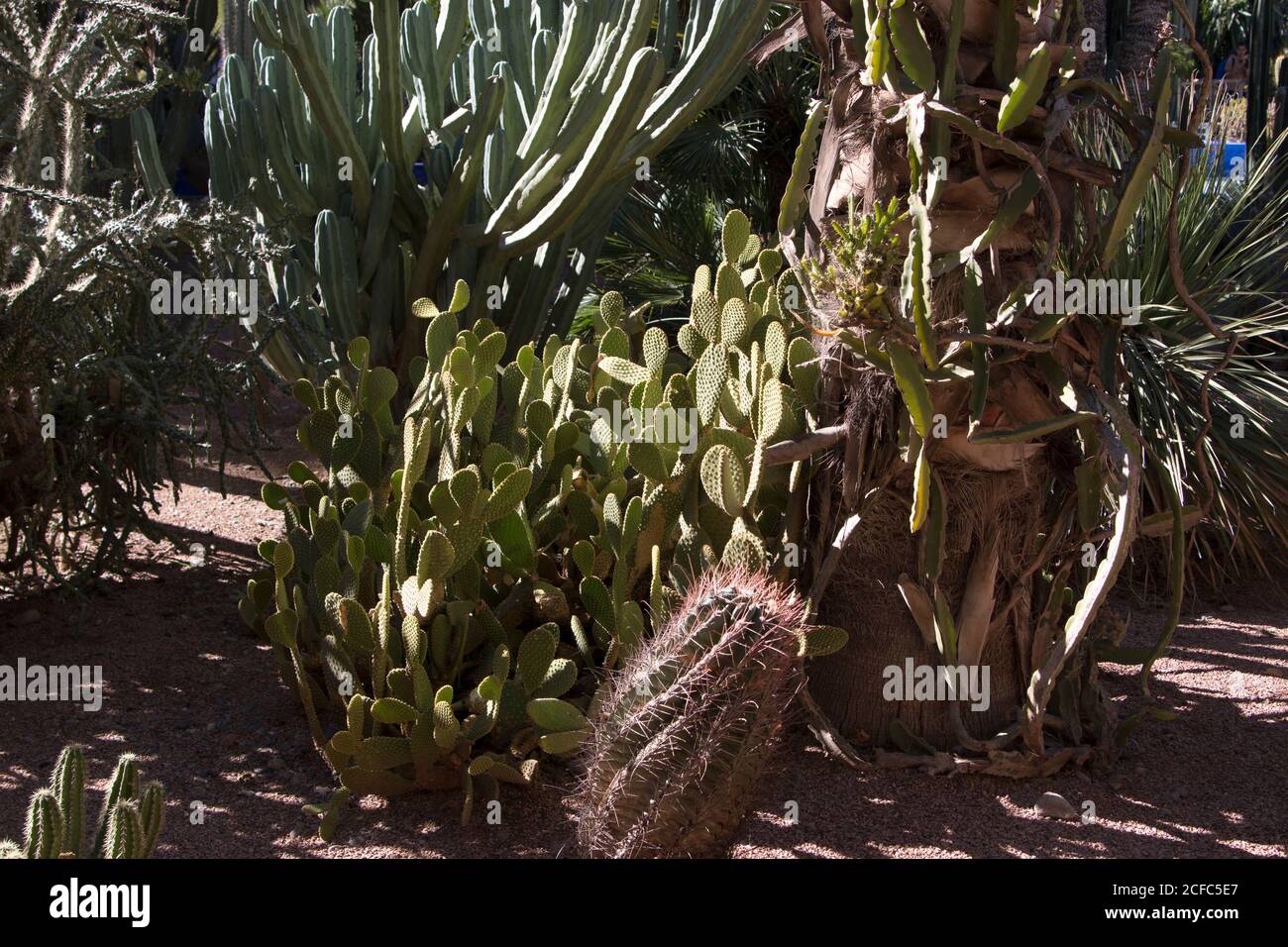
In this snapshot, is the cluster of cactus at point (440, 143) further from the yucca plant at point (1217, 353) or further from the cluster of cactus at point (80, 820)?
the cluster of cactus at point (80, 820)

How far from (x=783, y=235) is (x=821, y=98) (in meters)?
0.40

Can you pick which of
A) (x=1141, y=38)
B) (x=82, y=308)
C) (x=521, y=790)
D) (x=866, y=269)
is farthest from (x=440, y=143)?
(x=1141, y=38)

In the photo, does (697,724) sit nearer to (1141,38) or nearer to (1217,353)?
(1217,353)

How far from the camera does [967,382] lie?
285 centimetres

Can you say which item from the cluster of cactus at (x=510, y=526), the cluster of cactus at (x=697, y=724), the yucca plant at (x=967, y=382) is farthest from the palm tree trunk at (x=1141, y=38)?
the cluster of cactus at (x=697, y=724)

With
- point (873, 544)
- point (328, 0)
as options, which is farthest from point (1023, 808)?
point (328, 0)

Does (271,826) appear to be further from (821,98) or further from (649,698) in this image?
(821,98)

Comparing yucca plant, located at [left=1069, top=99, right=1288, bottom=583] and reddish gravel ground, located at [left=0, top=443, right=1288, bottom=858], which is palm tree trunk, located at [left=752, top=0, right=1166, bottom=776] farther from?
yucca plant, located at [left=1069, top=99, right=1288, bottom=583]

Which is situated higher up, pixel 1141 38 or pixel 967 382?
pixel 1141 38

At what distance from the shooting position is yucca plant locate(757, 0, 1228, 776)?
263 cm

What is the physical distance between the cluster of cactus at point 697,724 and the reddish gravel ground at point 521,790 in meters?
0.44

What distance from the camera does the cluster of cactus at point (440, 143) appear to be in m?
4.15

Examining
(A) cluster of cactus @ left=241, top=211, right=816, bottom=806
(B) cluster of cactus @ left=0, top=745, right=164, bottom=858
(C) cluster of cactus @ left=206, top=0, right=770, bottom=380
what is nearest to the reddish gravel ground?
(A) cluster of cactus @ left=241, top=211, right=816, bottom=806

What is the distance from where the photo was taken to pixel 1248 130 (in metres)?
7.53
